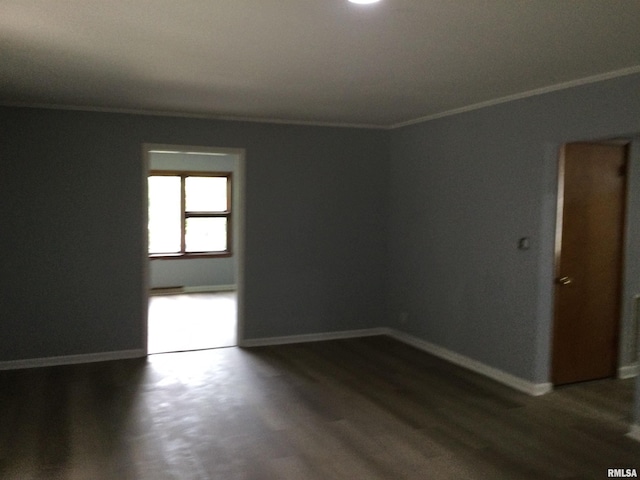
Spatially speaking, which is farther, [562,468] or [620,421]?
[620,421]

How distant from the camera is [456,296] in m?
5.37

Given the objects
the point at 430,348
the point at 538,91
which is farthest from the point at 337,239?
the point at 538,91

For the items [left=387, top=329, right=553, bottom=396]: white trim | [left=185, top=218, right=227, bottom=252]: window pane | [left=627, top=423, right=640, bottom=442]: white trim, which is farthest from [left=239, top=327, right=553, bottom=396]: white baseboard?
[left=185, top=218, right=227, bottom=252]: window pane

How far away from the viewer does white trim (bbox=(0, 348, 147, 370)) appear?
16.6ft

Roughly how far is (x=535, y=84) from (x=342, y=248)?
2.85m

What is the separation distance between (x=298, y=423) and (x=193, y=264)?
19.9 feet

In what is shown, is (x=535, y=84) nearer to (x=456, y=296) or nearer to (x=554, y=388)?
(x=456, y=296)

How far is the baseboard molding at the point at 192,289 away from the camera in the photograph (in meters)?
9.13

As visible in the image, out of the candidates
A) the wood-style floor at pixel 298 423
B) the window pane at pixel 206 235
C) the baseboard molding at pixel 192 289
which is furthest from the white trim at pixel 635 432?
the window pane at pixel 206 235

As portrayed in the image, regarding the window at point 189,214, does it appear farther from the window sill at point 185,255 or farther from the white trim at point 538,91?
the white trim at point 538,91

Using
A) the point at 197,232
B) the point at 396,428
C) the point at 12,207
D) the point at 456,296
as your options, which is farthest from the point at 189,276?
the point at 396,428

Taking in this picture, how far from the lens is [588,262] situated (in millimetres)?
4738

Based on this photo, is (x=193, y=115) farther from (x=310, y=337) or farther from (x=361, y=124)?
(x=310, y=337)

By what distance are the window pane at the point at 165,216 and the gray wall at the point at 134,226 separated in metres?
3.97
